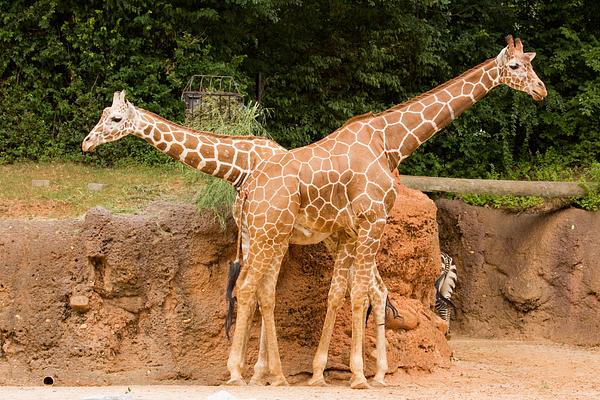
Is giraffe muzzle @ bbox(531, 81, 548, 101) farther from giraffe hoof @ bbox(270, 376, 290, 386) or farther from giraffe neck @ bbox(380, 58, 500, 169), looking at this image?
giraffe hoof @ bbox(270, 376, 290, 386)

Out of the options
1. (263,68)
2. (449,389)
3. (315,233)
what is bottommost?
(449,389)

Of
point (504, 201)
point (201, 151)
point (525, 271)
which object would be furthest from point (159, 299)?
point (504, 201)

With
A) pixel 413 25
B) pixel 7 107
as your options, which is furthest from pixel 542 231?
pixel 7 107

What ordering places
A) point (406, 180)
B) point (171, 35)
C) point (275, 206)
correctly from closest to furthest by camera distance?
point (275, 206), point (406, 180), point (171, 35)

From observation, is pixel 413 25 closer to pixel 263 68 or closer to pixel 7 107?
pixel 263 68

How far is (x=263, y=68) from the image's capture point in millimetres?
18062

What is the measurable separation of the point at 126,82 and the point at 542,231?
6.23 metres

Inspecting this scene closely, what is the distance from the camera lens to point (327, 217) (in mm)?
11945

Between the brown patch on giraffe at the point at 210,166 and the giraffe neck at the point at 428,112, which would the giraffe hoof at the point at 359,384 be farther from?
the brown patch on giraffe at the point at 210,166

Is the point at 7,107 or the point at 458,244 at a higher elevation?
the point at 7,107

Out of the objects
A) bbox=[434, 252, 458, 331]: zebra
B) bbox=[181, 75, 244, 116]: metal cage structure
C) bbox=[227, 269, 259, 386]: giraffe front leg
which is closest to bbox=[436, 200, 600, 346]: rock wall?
bbox=[434, 252, 458, 331]: zebra

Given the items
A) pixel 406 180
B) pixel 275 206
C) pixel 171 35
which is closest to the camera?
pixel 275 206

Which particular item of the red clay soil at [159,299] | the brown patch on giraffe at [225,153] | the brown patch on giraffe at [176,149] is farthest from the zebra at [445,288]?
the brown patch on giraffe at [176,149]

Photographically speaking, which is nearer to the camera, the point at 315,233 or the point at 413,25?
the point at 315,233
